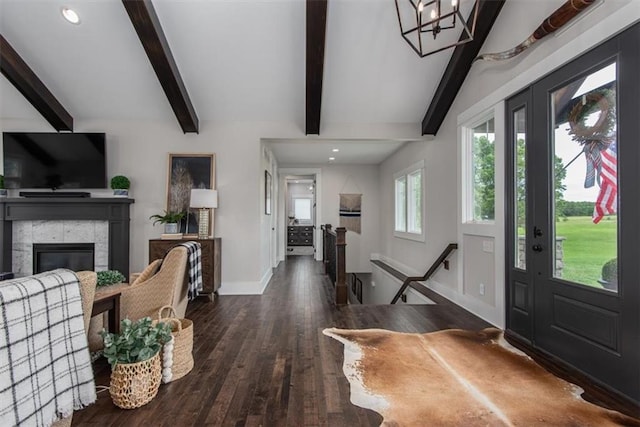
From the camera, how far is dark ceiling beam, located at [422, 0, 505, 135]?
3.22 meters

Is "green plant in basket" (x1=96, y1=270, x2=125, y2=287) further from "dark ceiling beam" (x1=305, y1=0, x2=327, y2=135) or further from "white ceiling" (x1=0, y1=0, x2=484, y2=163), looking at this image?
"dark ceiling beam" (x1=305, y1=0, x2=327, y2=135)

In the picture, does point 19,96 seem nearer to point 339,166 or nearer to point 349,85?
point 349,85

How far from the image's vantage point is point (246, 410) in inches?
77.3

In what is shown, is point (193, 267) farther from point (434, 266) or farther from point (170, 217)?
point (434, 266)

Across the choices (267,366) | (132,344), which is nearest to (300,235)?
(267,366)

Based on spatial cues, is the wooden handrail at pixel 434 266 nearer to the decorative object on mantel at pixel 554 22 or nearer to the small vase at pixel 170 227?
the decorative object on mantel at pixel 554 22

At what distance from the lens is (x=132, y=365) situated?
1.95m

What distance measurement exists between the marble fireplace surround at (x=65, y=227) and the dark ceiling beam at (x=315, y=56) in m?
2.75

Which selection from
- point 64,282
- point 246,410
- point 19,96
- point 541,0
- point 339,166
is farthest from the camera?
point 339,166

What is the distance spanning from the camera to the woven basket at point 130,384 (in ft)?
6.39

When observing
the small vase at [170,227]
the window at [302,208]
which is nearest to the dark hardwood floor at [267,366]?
the small vase at [170,227]

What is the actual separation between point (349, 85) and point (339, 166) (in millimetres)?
4125

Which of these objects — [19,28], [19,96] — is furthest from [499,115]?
[19,96]

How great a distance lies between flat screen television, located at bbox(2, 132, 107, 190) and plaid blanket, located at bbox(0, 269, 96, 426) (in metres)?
3.66
